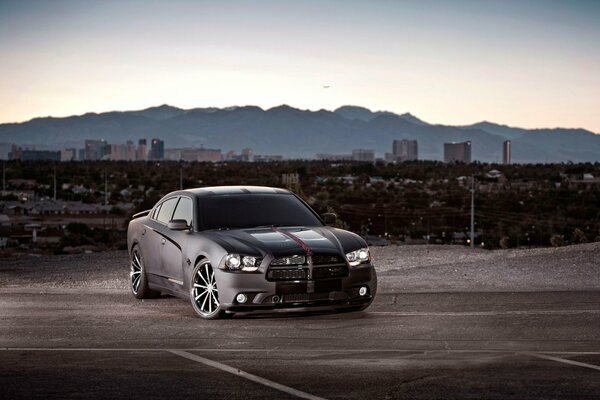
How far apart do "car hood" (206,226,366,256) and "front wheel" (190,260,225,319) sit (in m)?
0.41

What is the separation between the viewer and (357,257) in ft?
42.5

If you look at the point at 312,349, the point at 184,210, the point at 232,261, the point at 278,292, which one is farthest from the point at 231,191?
the point at 312,349

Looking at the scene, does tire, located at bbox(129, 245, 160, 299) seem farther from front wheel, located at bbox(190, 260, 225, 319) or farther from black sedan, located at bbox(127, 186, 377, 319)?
front wheel, located at bbox(190, 260, 225, 319)

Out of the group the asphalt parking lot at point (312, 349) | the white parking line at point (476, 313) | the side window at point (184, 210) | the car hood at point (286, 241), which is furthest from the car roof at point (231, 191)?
the white parking line at point (476, 313)

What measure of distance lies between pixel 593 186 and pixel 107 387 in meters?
103

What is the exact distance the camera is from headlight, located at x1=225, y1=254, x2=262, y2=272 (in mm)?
12500

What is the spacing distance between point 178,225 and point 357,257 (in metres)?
2.35

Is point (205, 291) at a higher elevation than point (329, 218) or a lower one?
lower

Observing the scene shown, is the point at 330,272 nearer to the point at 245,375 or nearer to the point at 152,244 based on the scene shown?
the point at 152,244

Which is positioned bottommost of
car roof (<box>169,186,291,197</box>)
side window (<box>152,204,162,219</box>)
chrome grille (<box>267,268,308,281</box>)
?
chrome grille (<box>267,268,308,281</box>)

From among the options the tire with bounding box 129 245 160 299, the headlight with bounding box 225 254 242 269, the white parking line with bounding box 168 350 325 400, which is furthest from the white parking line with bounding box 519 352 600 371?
the tire with bounding box 129 245 160 299

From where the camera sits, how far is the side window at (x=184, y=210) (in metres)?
Answer: 14.1

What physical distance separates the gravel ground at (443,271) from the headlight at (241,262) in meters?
4.61

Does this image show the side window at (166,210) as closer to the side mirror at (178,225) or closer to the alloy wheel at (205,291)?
the side mirror at (178,225)
